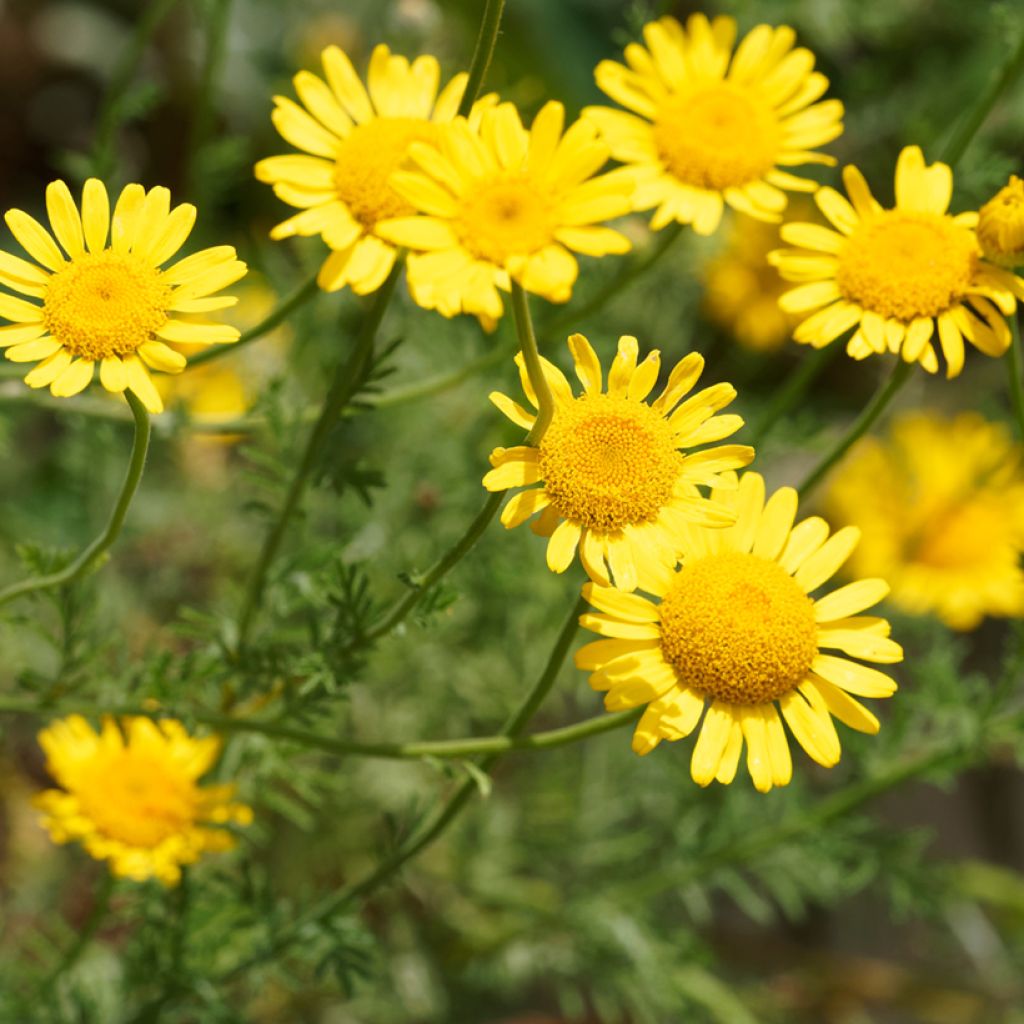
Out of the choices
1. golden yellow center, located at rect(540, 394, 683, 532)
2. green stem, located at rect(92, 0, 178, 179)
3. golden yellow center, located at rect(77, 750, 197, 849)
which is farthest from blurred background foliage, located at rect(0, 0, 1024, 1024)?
golden yellow center, located at rect(540, 394, 683, 532)

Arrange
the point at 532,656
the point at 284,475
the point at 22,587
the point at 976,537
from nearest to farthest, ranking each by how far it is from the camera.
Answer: the point at 22,587 → the point at 284,475 → the point at 532,656 → the point at 976,537

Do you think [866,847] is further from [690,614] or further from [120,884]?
[120,884]

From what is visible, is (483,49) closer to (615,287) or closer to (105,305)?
(105,305)

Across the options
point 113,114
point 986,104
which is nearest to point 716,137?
point 986,104

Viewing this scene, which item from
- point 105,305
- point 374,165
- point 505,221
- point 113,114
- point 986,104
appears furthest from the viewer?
point 113,114

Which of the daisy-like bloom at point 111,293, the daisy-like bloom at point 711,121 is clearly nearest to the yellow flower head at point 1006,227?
the daisy-like bloom at point 711,121

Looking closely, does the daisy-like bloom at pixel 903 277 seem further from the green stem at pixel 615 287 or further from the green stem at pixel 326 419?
the green stem at pixel 326 419

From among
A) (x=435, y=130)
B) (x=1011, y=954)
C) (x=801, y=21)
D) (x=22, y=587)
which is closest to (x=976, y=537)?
(x=1011, y=954)
